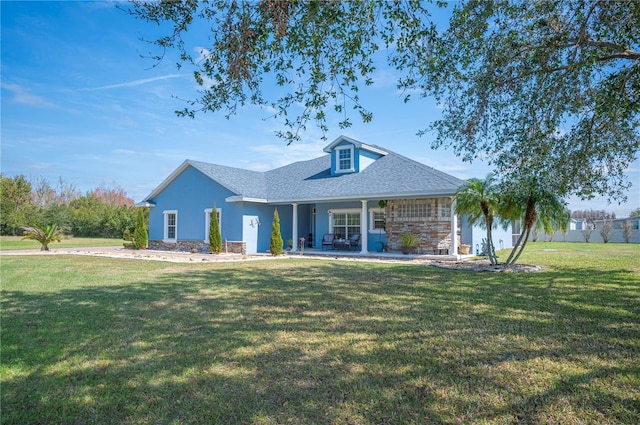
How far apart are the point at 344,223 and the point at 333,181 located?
2.30 m

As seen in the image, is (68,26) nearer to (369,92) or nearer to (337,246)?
(369,92)

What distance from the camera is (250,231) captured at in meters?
Result: 19.2

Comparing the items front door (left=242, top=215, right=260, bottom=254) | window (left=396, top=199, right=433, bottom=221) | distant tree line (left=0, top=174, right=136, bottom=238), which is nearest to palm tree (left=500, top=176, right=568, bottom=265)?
window (left=396, top=199, right=433, bottom=221)

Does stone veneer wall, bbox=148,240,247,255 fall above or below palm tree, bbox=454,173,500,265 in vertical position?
below

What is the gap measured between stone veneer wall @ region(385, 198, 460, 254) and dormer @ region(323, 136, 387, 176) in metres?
3.39

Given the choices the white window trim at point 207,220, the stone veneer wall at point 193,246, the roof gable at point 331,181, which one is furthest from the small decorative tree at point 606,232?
the white window trim at point 207,220

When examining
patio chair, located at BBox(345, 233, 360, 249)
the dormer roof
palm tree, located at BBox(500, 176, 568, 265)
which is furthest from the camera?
the dormer roof

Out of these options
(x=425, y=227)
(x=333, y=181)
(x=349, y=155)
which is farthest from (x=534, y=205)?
(x=349, y=155)

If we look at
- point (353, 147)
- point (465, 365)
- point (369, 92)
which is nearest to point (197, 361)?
point (465, 365)

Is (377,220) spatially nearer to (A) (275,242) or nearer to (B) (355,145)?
(B) (355,145)

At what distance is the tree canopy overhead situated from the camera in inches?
200

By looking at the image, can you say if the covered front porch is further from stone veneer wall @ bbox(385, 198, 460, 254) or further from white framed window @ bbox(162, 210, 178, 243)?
white framed window @ bbox(162, 210, 178, 243)

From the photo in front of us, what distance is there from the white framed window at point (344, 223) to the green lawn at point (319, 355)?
10.8 meters

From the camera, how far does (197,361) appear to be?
410 cm
